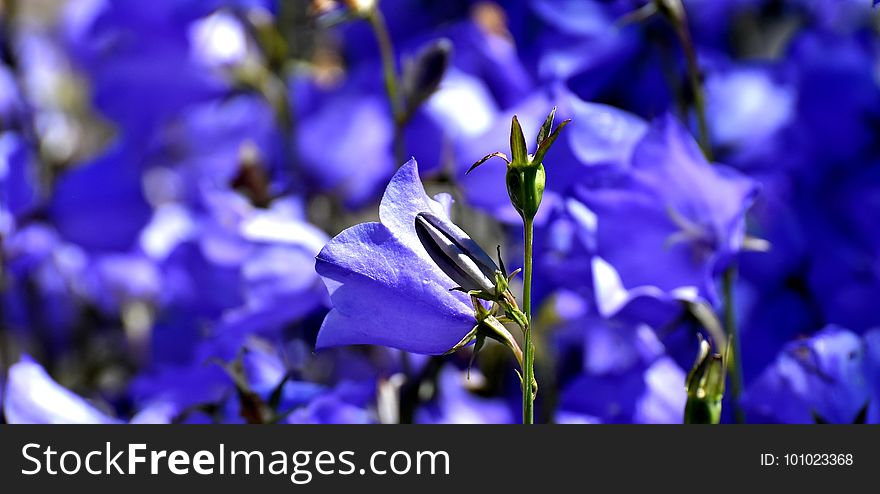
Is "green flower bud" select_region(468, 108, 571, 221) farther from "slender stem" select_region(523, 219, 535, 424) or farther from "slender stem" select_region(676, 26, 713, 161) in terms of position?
"slender stem" select_region(676, 26, 713, 161)

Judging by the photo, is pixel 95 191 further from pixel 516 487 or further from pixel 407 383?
pixel 516 487

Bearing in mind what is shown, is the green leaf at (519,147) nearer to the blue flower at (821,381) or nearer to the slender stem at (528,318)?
the slender stem at (528,318)

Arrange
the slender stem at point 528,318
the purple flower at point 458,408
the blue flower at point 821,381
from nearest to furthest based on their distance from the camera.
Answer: the slender stem at point 528,318 → the blue flower at point 821,381 → the purple flower at point 458,408

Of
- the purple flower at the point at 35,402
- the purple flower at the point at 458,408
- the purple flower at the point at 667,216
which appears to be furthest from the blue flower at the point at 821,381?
the purple flower at the point at 35,402

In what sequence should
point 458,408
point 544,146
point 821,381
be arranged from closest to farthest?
point 544,146 < point 821,381 < point 458,408

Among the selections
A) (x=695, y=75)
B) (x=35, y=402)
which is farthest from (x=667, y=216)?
(x=35, y=402)

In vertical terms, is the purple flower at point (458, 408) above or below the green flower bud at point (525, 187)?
below

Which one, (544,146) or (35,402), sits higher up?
(544,146)

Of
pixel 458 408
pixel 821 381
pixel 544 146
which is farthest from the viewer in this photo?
pixel 458 408

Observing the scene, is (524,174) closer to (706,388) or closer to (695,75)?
(706,388)

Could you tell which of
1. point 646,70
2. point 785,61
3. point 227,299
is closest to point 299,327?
point 227,299
